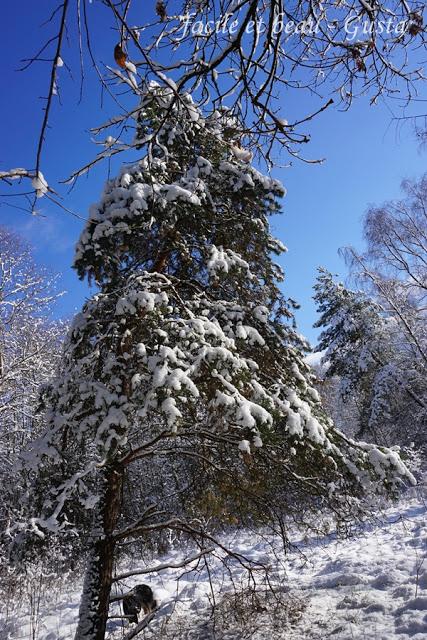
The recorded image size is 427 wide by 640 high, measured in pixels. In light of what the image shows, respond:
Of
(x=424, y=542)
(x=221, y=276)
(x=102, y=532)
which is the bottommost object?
(x=424, y=542)

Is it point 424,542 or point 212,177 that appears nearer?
point 212,177

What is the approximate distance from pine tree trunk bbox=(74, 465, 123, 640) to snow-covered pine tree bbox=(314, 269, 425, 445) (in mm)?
13191

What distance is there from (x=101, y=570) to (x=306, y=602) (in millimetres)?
3792

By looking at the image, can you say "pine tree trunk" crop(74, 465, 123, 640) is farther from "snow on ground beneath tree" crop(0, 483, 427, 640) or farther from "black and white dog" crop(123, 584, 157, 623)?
"black and white dog" crop(123, 584, 157, 623)

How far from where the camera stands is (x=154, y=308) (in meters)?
4.51

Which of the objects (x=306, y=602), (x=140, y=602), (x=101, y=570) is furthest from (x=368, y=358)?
(x=101, y=570)

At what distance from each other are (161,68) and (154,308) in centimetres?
308

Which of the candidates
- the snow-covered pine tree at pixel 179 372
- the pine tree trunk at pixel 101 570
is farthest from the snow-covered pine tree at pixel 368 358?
the pine tree trunk at pixel 101 570

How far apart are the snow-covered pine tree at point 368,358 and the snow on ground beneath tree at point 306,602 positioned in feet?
22.3

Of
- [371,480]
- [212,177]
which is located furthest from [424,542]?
[212,177]

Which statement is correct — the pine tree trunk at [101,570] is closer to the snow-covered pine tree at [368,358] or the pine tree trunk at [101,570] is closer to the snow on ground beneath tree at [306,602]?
the snow on ground beneath tree at [306,602]

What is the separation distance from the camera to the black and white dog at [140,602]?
267 inches

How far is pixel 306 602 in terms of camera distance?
6488 mm

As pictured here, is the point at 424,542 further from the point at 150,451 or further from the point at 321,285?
the point at 321,285
